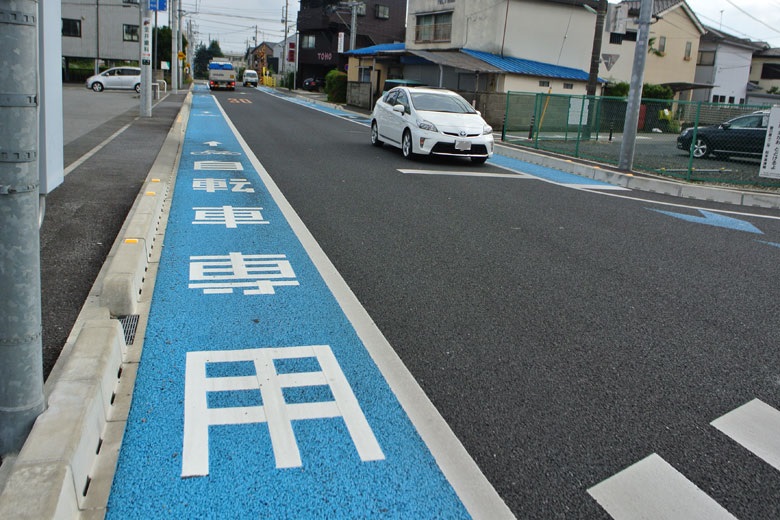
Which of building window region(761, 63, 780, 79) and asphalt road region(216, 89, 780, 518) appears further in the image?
building window region(761, 63, 780, 79)

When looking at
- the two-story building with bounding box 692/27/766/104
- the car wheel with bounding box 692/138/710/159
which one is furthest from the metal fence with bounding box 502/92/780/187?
the two-story building with bounding box 692/27/766/104

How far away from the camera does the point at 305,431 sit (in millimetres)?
3359

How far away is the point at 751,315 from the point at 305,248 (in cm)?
409

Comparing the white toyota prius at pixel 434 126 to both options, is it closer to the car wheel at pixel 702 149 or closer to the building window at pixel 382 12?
the car wheel at pixel 702 149

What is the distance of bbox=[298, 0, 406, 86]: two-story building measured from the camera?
66312mm

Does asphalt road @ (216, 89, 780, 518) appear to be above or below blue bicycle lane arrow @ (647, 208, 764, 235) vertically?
below

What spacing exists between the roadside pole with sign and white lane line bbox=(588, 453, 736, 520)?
38.6ft

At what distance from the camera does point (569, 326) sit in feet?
16.4

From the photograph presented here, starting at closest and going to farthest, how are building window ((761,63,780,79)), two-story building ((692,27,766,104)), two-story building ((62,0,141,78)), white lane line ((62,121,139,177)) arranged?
1. white lane line ((62,121,139,177))
2. two-story building ((692,27,766,104))
3. building window ((761,63,780,79))
4. two-story building ((62,0,141,78))

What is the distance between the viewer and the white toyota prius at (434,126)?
1403 centimetres

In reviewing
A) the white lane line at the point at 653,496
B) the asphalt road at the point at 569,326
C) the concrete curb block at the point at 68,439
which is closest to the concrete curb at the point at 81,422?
the concrete curb block at the point at 68,439

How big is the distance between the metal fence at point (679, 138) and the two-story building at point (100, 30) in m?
44.5

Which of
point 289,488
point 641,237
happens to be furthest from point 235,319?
point 641,237

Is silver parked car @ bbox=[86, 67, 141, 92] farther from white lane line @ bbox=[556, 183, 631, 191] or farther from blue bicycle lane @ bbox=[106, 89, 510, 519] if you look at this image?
blue bicycle lane @ bbox=[106, 89, 510, 519]
